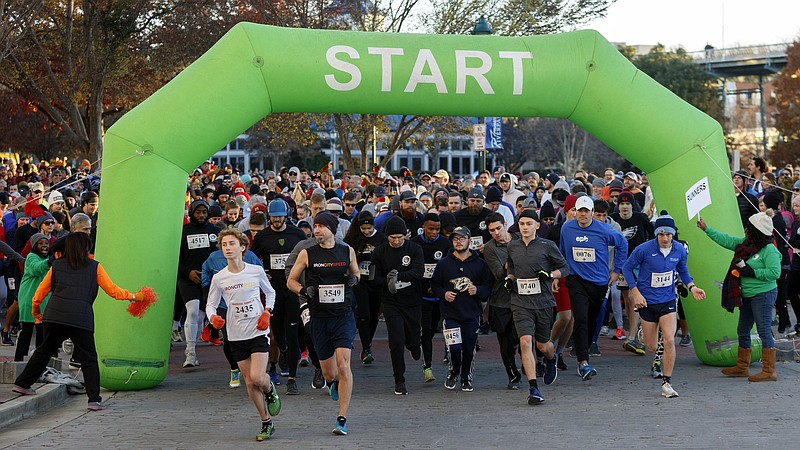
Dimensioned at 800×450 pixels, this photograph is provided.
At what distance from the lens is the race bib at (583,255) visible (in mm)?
12188

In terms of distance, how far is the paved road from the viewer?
8.88 metres

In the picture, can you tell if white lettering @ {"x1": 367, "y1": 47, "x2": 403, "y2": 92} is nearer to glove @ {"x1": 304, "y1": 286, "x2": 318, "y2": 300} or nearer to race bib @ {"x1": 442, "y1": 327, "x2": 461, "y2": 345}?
race bib @ {"x1": 442, "y1": 327, "x2": 461, "y2": 345}

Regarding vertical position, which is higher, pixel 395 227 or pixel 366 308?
pixel 395 227

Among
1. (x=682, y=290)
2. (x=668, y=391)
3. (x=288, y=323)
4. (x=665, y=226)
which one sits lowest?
(x=668, y=391)

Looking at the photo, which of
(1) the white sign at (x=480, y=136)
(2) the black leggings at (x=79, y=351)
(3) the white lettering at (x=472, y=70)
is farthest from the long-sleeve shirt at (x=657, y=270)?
(1) the white sign at (x=480, y=136)

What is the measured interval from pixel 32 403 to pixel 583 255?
5728 mm

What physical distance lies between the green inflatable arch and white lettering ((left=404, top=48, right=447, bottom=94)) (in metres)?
0.01

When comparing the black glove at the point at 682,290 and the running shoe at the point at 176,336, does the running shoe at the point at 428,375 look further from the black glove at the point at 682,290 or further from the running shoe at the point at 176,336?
the running shoe at the point at 176,336

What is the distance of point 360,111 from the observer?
476 inches

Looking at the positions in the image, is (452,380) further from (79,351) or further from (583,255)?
(79,351)

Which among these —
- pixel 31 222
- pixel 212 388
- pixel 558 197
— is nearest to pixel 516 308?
pixel 212 388

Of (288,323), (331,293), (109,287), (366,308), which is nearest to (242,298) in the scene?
(331,293)

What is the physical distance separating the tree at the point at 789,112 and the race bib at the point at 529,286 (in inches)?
1832

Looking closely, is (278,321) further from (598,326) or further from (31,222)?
(31,222)
